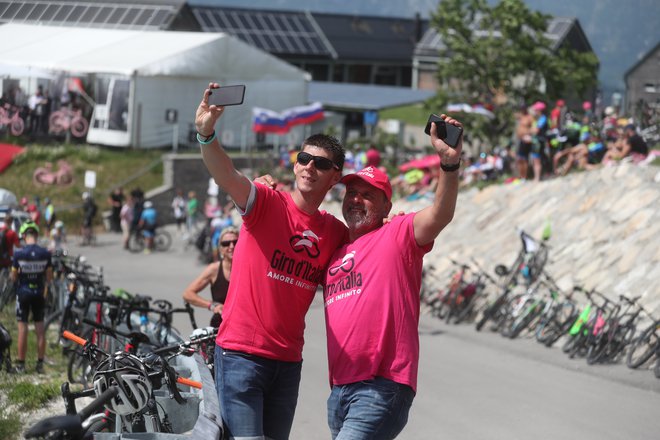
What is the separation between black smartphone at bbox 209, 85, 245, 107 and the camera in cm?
476

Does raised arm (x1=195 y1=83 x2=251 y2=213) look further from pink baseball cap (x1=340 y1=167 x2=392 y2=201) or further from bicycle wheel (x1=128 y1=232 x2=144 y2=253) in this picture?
bicycle wheel (x1=128 y1=232 x2=144 y2=253)

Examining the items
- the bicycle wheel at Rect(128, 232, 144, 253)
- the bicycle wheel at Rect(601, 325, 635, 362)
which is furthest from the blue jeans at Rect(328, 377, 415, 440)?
the bicycle wheel at Rect(128, 232, 144, 253)

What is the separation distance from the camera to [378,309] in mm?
4844

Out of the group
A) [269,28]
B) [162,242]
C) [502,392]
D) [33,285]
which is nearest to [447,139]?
[502,392]

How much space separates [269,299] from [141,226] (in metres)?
22.7

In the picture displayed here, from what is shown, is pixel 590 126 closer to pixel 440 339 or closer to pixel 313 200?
pixel 440 339

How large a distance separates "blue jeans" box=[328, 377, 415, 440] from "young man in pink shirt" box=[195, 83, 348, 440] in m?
0.38

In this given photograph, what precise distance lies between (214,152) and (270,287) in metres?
0.69

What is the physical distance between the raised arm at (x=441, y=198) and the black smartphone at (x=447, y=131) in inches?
0.6

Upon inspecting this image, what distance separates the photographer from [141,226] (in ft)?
89.3

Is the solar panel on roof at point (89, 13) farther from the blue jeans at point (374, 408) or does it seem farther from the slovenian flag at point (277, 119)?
the blue jeans at point (374, 408)

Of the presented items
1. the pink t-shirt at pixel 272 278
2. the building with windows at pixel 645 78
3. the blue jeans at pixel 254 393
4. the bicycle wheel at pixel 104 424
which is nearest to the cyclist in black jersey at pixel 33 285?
the bicycle wheel at pixel 104 424

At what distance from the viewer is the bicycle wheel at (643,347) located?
1391 centimetres

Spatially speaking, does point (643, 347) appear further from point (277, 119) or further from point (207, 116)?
point (277, 119)
